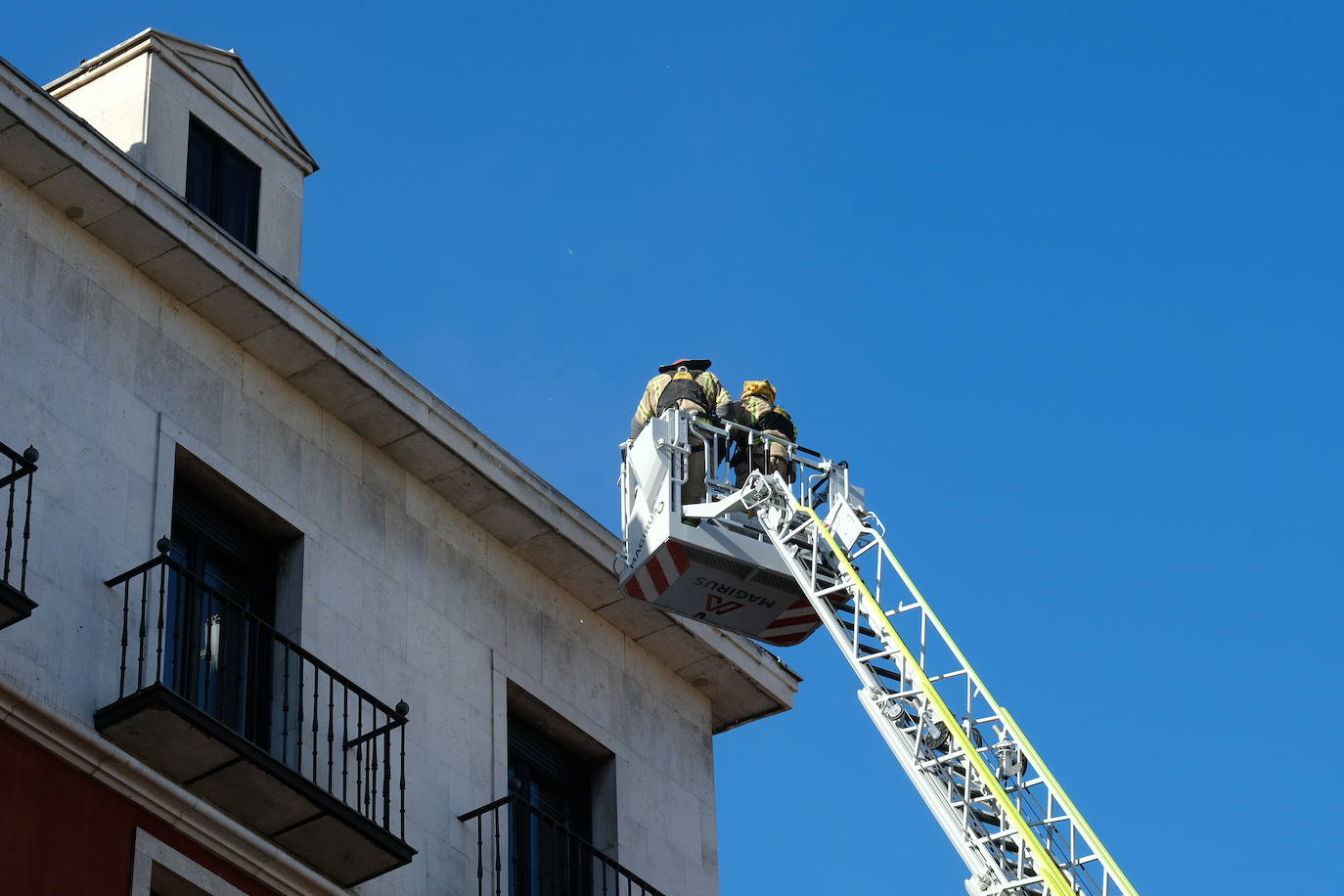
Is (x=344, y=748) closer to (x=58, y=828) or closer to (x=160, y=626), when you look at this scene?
(x=160, y=626)

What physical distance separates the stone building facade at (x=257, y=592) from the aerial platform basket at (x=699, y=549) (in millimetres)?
421

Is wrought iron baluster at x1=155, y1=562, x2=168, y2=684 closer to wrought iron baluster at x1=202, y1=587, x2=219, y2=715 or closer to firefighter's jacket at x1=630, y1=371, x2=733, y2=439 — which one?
wrought iron baluster at x1=202, y1=587, x2=219, y2=715

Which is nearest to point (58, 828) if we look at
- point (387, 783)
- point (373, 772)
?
point (387, 783)

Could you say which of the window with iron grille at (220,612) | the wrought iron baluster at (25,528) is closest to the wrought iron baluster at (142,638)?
the window with iron grille at (220,612)

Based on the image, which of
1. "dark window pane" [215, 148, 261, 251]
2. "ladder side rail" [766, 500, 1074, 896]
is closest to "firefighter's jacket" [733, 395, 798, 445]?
"ladder side rail" [766, 500, 1074, 896]

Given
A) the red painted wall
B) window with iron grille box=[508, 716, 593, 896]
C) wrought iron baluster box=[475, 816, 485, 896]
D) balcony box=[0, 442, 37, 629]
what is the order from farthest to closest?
window with iron grille box=[508, 716, 593, 896]
wrought iron baluster box=[475, 816, 485, 896]
the red painted wall
balcony box=[0, 442, 37, 629]

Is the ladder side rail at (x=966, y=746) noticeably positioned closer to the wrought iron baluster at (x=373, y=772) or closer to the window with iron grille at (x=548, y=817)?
the window with iron grille at (x=548, y=817)

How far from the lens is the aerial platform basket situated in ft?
82.3

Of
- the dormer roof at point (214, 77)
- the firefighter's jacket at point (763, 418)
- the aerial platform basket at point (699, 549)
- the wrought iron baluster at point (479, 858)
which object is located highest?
the dormer roof at point (214, 77)

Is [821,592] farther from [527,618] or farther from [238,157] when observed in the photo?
[238,157]

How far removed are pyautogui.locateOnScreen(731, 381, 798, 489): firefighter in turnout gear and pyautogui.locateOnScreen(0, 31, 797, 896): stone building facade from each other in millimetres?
1793

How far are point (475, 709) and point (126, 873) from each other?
17.6 ft

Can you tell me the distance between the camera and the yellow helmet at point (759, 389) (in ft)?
89.3

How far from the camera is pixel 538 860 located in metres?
23.6
